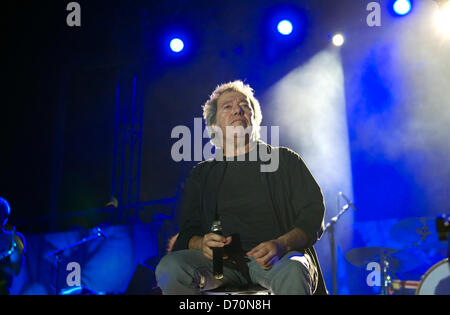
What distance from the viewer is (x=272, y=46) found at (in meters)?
5.73

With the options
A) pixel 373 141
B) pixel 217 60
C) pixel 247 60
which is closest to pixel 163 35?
pixel 217 60

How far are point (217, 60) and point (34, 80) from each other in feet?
10.8

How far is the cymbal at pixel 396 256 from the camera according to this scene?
12.4 feet

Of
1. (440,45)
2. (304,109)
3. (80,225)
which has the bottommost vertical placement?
(80,225)

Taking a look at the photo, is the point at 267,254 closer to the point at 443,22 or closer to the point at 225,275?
the point at 225,275

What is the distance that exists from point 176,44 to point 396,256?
4122 millimetres

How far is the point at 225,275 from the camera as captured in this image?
6.63 ft

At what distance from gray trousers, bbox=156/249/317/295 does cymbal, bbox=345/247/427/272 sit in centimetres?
226

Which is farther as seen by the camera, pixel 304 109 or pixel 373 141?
pixel 304 109

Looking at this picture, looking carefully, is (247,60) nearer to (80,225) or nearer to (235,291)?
(80,225)

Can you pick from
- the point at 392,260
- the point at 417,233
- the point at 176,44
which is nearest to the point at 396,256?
the point at 392,260

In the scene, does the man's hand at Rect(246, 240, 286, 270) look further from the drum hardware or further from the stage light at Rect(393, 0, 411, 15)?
the stage light at Rect(393, 0, 411, 15)

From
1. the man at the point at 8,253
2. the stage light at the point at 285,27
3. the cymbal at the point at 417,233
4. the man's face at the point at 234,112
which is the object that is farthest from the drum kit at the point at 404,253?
the man at the point at 8,253

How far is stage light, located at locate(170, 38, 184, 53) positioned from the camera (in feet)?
18.9
